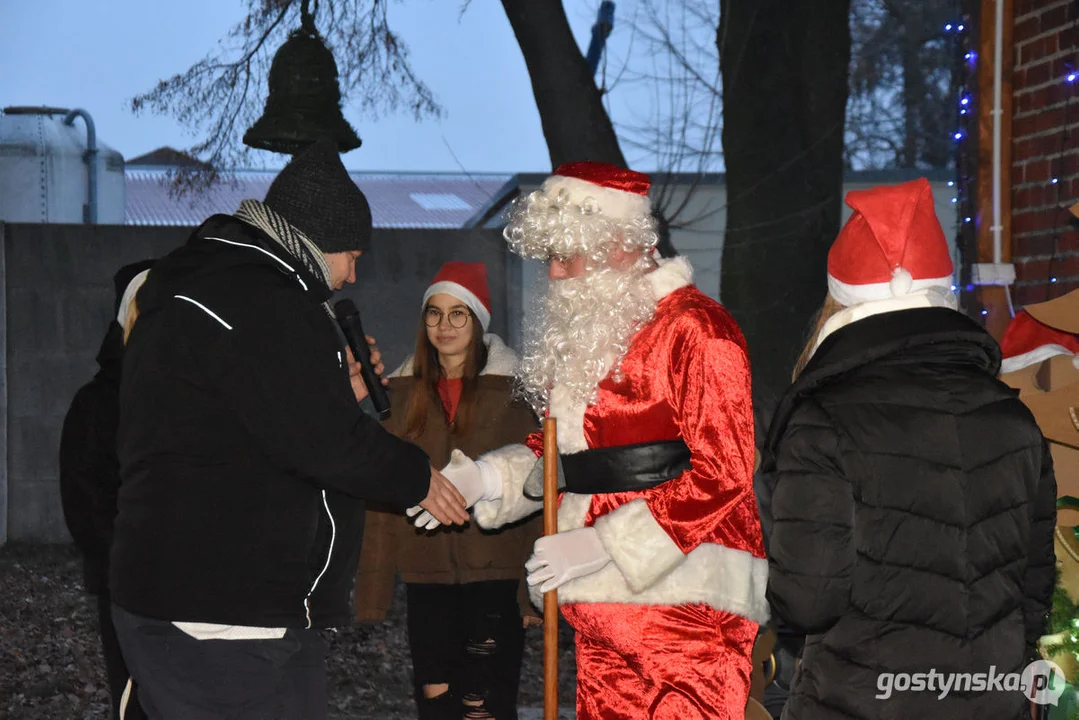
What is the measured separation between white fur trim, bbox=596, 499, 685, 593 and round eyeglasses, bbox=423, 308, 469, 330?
1880mm

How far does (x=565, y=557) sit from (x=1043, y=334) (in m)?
2.00

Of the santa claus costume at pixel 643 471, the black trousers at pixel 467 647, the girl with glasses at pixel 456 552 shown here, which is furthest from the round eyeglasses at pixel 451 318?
the santa claus costume at pixel 643 471

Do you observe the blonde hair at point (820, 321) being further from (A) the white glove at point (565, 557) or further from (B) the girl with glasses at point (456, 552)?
(B) the girl with glasses at point (456, 552)

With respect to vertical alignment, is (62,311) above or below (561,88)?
below

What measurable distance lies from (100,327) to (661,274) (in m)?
7.24

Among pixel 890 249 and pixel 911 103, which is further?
pixel 911 103

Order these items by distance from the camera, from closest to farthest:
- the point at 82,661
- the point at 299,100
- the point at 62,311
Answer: the point at 82,661 → the point at 299,100 → the point at 62,311

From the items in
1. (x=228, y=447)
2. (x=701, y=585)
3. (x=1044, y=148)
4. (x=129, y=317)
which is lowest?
(x=701, y=585)

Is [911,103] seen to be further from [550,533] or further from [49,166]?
[550,533]

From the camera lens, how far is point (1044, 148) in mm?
4867

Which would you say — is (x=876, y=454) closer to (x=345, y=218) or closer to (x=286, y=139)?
(x=345, y=218)

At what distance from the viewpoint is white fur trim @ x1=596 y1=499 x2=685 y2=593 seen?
300cm

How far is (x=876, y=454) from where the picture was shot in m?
2.44

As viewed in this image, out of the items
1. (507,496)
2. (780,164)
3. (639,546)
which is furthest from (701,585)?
(780,164)
